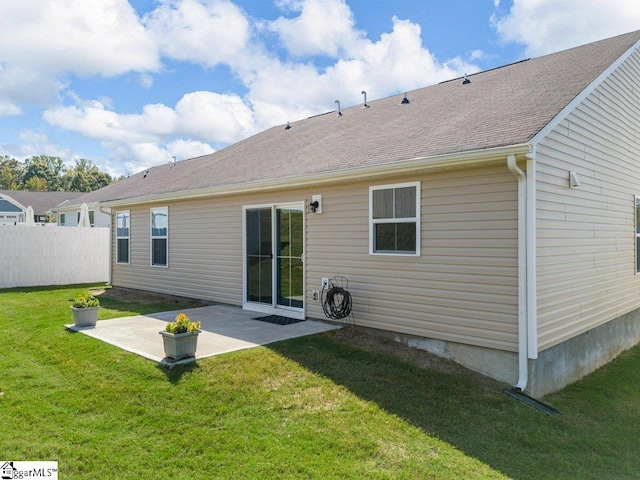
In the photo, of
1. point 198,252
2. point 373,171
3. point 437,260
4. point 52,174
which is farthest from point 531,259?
point 52,174

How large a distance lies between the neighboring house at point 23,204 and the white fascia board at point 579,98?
117ft

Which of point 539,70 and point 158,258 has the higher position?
point 539,70

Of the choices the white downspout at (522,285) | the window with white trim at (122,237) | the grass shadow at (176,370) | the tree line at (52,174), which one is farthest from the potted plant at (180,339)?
the tree line at (52,174)

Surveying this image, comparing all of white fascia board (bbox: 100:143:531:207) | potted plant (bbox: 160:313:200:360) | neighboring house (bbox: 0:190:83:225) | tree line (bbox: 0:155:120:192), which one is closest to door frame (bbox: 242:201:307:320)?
white fascia board (bbox: 100:143:531:207)

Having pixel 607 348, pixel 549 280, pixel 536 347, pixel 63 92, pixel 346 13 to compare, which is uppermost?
pixel 63 92

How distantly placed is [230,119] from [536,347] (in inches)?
1068

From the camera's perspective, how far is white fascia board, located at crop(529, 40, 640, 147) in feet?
16.1

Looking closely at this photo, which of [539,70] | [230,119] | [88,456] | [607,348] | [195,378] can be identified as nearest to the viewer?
[88,456]

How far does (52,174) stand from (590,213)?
6783 cm

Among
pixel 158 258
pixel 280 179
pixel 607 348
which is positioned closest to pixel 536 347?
pixel 607 348

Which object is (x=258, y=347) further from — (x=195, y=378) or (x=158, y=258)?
(x=158, y=258)

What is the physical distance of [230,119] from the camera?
94.6 feet

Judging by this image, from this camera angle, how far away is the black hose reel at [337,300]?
6.63 meters

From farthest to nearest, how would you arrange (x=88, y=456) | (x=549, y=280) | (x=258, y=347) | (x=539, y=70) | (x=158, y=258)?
(x=158, y=258)
(x=539, y=70)
(x=258, y=347)
(x=549, y=280)
(x=88, y=456)
